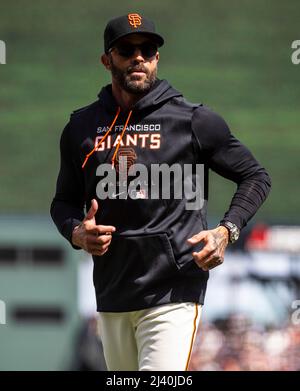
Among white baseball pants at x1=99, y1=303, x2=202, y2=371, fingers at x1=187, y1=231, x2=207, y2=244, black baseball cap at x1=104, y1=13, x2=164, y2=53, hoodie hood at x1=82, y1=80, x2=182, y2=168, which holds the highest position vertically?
black baseball cap at x1=104, y1=13, x2=164, y2=53

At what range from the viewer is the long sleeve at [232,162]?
4.48 metres

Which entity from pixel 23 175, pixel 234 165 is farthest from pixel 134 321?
pixel 23 175

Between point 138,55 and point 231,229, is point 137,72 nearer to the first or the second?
point 138,55

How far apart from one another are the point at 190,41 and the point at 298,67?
1.45m

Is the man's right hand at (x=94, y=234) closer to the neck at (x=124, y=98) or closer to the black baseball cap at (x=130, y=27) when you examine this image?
the neck at (x=124, y=98)

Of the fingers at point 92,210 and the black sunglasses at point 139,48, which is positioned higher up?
the black sunglasses at point 139,48

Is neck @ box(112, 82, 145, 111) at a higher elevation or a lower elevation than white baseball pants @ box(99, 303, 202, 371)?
higher

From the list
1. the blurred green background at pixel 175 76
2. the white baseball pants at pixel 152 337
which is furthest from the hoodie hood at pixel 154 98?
the blurred green background at pixel 175 76

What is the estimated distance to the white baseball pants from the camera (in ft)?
14.4

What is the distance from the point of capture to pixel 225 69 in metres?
14.8

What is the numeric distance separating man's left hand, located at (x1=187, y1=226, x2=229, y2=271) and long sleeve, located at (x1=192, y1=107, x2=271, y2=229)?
0.19m

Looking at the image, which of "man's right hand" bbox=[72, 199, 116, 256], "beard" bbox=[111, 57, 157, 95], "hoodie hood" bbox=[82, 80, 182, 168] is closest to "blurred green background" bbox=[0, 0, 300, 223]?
"hoodie hood" bbox=[82, 80, 182, 168]

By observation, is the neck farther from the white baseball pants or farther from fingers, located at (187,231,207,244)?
the white baseball pants

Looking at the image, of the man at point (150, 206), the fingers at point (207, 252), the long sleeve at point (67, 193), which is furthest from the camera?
the long sleeve at point (67, 193)
